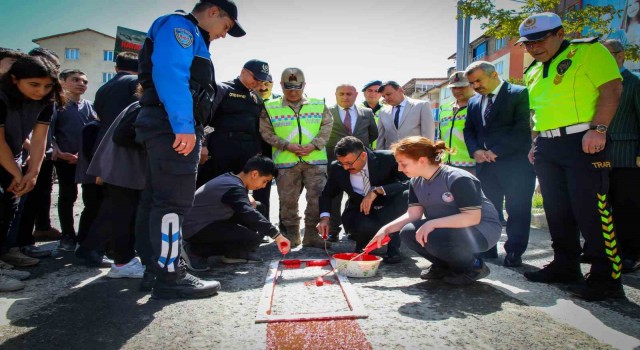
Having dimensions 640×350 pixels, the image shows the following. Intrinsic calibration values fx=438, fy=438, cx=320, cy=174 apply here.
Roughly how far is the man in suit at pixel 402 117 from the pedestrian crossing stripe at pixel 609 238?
9.75 feet

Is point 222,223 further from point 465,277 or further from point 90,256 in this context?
point 465,277

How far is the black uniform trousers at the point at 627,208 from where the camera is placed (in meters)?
3.89

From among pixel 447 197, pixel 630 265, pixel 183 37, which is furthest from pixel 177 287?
pixel 630 265

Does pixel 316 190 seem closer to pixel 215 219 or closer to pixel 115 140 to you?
pixel 215 219

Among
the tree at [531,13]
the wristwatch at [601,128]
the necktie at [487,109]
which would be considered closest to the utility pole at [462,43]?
the tree at [531,13]

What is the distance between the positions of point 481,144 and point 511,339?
2.61 m

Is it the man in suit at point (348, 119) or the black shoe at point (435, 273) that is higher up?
the man in suit at point (348, 119)

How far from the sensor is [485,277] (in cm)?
343

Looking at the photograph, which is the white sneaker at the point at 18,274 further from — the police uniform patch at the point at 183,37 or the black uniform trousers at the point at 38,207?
the police uniform patch at the point at 183,37

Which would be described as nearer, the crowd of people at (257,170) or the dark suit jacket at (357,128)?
the crowd of people at (257,170)

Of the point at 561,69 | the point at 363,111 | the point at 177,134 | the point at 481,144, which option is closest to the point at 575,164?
the point at 561,69

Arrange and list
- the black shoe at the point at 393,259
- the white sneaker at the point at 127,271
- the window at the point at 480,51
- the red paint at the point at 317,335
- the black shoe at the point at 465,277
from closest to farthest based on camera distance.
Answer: the red paint at the point at 317,335, the black shoe at the point at 465,277, the white sneaker at the point at 127,271, the black shoe at the point at 393,259, the window at the point at 480,51

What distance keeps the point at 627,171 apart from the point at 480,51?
121 ft

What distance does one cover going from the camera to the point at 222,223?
4.09m
